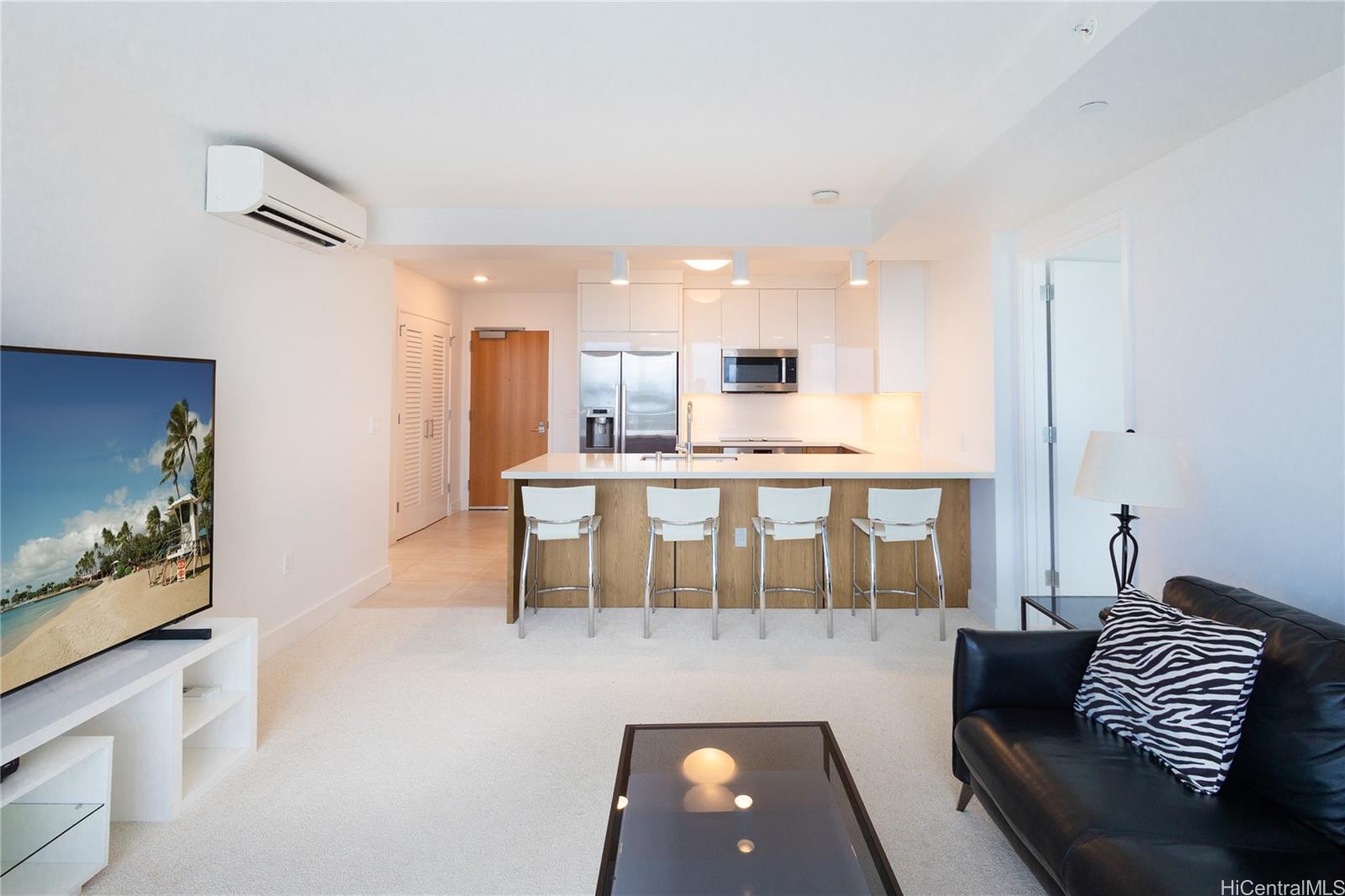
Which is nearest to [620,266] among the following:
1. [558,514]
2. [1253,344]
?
[558,514]

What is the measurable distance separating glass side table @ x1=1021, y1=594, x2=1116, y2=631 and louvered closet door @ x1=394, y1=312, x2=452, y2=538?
17.3 feet

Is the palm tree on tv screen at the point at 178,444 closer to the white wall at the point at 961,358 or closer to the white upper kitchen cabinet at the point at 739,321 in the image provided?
the white wall at the point at 961,358

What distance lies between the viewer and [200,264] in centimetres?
263

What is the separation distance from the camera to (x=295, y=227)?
2.98 metres

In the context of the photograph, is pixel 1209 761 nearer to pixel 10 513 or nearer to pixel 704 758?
pixel 704 758

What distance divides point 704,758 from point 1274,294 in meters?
2.26

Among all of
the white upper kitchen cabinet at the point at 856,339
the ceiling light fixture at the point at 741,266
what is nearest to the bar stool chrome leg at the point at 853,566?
the white upper kitchen cabinet at the point at 856,339

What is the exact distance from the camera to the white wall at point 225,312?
1.95m

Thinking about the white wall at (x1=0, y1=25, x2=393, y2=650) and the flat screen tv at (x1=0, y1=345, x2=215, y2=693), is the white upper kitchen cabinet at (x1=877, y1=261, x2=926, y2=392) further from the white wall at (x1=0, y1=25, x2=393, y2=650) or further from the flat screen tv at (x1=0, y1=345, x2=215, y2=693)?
the flat screen tv at (x1=0, y1=345, x2=215, y2=693)

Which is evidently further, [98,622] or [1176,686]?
[98,622]

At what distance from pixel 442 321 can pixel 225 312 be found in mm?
3901

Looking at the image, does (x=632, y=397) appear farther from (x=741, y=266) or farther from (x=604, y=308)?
(x=741, y=266)

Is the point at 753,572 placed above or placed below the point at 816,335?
below

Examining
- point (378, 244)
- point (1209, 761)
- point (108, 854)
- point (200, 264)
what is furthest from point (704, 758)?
point (378, 244)
